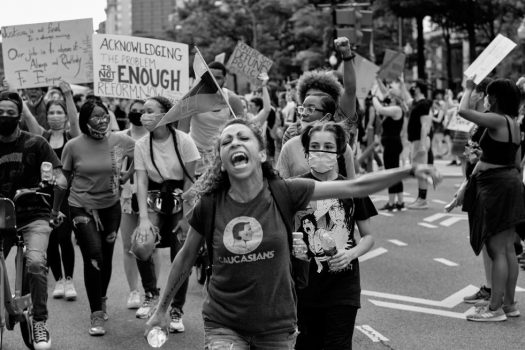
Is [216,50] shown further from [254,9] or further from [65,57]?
Result: [65,57]

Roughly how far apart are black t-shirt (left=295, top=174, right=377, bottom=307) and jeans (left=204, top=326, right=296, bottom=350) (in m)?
0.76

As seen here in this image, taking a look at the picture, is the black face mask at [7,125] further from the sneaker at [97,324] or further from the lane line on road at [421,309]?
the lane line on road at [421,309]

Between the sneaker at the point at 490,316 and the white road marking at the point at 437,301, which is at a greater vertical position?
the sneaker at the point at 490,316

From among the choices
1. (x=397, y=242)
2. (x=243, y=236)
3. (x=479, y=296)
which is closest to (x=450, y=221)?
(x=397, y=242)

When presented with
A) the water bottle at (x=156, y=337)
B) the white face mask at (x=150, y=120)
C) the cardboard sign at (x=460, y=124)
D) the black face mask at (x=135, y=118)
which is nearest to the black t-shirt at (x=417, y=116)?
the cardboard sign at (x=460, y=124)

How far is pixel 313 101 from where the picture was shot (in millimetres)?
5672

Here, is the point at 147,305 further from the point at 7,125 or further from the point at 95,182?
the point at 7,125

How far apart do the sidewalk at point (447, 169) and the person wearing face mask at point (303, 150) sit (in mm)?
12609

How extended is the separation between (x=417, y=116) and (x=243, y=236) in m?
10.3

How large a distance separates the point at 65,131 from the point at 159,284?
5.45ft

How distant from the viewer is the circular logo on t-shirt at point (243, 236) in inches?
158

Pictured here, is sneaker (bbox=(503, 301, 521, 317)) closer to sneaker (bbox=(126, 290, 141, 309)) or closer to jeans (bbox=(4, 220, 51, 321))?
sneaker (bbox=(126, 290, 141, 309))

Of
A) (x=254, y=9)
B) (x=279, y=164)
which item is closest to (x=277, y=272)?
(x=279, y=164)

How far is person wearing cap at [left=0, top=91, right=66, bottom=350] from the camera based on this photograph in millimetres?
6480
